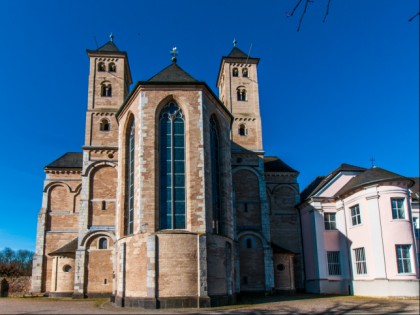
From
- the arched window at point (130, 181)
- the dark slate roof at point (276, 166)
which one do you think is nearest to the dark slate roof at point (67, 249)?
the arched window at point (130, 181)

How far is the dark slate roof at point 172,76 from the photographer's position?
24.1m

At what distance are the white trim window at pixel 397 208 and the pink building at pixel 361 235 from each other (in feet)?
0.19

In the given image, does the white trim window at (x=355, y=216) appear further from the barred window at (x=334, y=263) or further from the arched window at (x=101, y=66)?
the arched window at (x=101, y=66)

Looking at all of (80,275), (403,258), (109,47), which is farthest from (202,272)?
(109,47)

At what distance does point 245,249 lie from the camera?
102 ft

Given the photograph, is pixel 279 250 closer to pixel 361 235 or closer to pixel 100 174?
pixel 361 235

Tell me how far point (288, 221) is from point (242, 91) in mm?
12959

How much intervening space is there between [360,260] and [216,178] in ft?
39.3

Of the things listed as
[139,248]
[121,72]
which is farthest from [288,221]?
[121,72]

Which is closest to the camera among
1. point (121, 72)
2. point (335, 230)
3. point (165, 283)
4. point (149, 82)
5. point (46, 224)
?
point (165, 283)

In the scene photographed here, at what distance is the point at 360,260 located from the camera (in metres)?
27.2

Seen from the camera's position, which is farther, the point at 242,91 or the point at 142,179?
the point at 242,91

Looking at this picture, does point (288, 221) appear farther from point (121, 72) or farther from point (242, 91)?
point (121, 72)

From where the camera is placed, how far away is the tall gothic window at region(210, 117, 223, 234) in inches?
915
